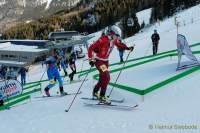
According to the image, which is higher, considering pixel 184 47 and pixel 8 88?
pixel 184 47

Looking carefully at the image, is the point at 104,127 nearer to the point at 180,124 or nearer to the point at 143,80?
the point at 180,124

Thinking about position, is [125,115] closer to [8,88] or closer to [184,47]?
[184,47]

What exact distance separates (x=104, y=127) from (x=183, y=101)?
215 cm

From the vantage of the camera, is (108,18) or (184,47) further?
(108,18)

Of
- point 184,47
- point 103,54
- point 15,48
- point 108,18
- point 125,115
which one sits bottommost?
point 15,48

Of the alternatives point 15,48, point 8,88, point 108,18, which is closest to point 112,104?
point 8,88

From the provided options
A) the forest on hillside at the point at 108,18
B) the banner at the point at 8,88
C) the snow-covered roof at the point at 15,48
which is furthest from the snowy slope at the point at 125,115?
the snow-covered roof at the point at 15,48

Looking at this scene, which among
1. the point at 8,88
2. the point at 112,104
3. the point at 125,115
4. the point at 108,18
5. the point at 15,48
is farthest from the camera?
the point at 108,18

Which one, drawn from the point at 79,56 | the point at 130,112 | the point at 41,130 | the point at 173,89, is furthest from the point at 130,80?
the point at 79,56

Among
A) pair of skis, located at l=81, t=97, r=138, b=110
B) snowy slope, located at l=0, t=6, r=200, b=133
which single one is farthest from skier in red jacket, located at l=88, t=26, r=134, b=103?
snowy slope, located at l=0, t=6, r=200, b=133

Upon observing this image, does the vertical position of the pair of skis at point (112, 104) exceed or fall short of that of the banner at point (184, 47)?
it falls short

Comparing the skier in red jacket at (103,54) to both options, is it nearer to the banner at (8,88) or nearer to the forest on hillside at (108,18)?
the banner at (8,88)

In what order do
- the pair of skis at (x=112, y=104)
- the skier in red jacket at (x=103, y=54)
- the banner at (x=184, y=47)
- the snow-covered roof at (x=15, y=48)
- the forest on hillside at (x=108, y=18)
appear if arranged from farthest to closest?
the snow-covered roof at (x=15, y=48), the forest on hillside at (x=108, y=18), the banner at (x=184, y=47), the skier in red jacket at (x=103, y=54), the pair of skis at (x=112, y=104)

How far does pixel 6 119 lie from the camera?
506 inches
